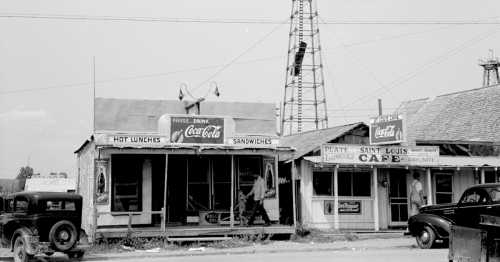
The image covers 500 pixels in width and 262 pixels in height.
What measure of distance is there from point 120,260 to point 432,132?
21310 mm

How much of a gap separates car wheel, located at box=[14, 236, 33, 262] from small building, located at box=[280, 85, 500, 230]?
9.54 metres

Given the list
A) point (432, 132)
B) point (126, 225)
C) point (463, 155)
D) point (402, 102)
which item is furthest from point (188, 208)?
point (402, 102)

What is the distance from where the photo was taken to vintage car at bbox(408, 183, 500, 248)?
648 inches

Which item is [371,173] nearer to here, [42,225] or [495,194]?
[495,194]

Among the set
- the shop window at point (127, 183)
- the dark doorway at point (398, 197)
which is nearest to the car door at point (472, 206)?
the dark doorway at point (398, 197)

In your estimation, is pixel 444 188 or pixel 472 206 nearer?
pixel 472 206

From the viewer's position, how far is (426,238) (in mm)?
18875

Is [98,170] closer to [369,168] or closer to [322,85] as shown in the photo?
[369,168]

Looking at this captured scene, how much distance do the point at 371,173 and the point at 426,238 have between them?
6.16m

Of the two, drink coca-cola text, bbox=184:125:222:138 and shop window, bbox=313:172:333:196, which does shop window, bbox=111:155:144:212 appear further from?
shop window, bbox=313:172:333:196

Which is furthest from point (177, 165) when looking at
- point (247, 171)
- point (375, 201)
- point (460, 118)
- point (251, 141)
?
point (460, 118)

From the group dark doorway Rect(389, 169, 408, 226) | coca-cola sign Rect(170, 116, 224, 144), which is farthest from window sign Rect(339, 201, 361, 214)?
coca-cola sign Rect(170, 116, 224, 144)

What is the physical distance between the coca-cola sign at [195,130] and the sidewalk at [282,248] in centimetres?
357

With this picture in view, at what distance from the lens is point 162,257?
1747 centimetres
